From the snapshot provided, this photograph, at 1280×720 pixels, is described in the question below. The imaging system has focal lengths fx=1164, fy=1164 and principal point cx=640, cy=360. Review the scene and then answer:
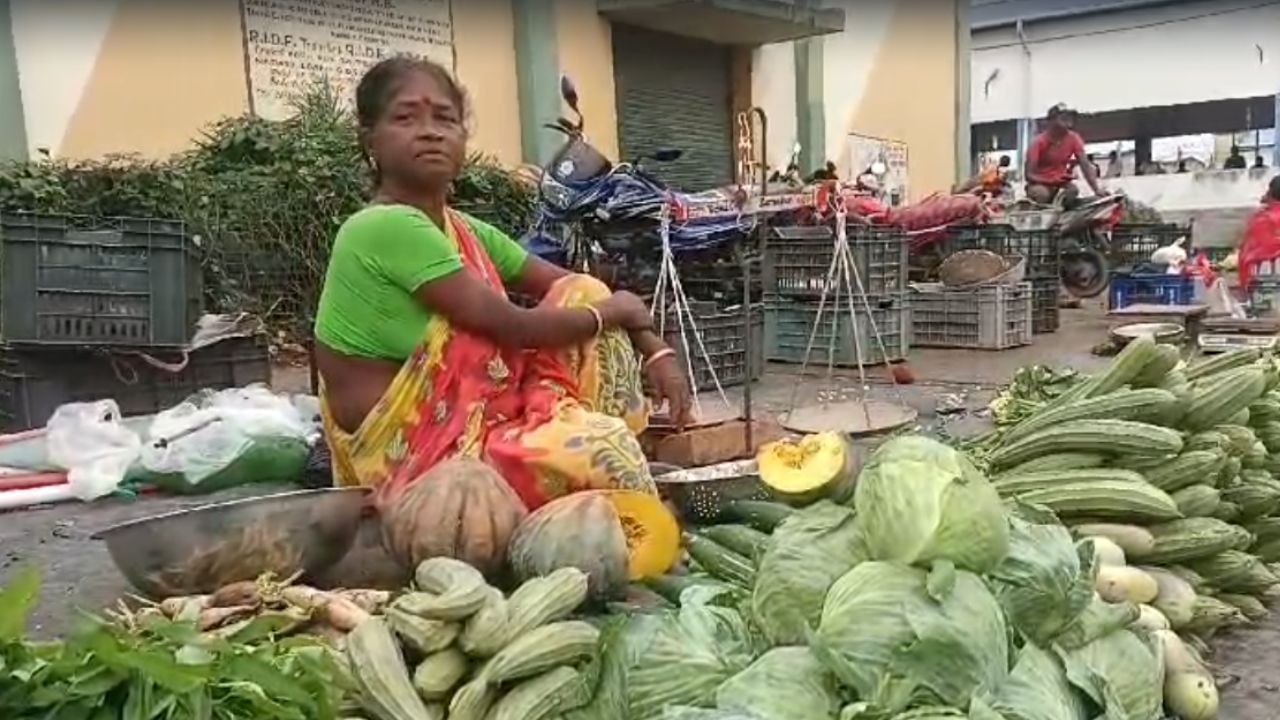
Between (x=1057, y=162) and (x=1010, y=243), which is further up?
(x=1057, y=162)

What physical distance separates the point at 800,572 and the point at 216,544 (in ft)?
4.76

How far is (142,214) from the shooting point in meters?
7.56

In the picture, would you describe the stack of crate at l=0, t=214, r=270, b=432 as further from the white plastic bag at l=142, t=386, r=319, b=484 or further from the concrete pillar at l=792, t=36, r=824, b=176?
the concrete pillar at l=792, t=36, r=824, b=176

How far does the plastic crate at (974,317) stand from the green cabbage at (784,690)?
7511 mm

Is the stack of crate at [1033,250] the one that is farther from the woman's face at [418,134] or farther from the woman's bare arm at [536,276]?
the woman's face at [418,134]

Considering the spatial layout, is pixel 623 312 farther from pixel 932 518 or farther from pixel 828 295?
pixel 828 295

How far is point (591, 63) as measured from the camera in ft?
35.7

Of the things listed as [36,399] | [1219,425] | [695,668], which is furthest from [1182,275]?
[695,668]

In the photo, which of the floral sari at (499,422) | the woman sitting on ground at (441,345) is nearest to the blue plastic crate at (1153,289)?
the woman sitting on ground at (441,345)

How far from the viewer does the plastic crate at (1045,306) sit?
31.8 feet

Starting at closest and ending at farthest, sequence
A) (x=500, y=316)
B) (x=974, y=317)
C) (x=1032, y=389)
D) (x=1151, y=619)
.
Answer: (x=1151, y=619)
(x=500, y=316)
(x=1032, y=389)
(x=974, y=317)

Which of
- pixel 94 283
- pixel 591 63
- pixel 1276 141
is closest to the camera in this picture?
pixel 94 283

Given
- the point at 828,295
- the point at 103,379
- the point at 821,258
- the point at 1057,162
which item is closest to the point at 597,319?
the point at 103,379

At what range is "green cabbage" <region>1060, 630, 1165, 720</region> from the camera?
5.85ft
